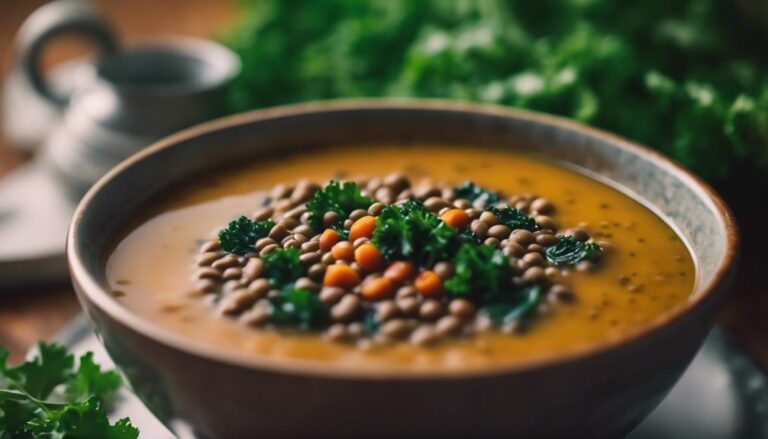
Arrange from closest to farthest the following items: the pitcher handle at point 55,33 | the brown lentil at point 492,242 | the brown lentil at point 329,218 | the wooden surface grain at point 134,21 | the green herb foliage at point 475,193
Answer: the brown lentil at point 492,242 < the brown lentil at point 329,218 < the green herb foliage at point 475,193 < the pitcher handle at point 55,33 < the wooden surface grain at point 134,21

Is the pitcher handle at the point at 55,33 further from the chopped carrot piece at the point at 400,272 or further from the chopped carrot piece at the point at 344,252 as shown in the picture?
the chopped carrot piece at the point at 400,272

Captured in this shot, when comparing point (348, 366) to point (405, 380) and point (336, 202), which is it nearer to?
point (405, 380)

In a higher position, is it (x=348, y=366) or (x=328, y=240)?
(x=328, y=240)

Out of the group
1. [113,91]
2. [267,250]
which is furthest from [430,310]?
[113,91]

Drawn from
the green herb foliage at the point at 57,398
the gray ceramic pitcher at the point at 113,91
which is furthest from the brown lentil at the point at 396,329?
the gray ceramic pitcher at the point at 113,91

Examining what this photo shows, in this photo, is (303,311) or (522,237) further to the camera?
(522,237)

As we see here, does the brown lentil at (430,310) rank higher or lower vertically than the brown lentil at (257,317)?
higher
